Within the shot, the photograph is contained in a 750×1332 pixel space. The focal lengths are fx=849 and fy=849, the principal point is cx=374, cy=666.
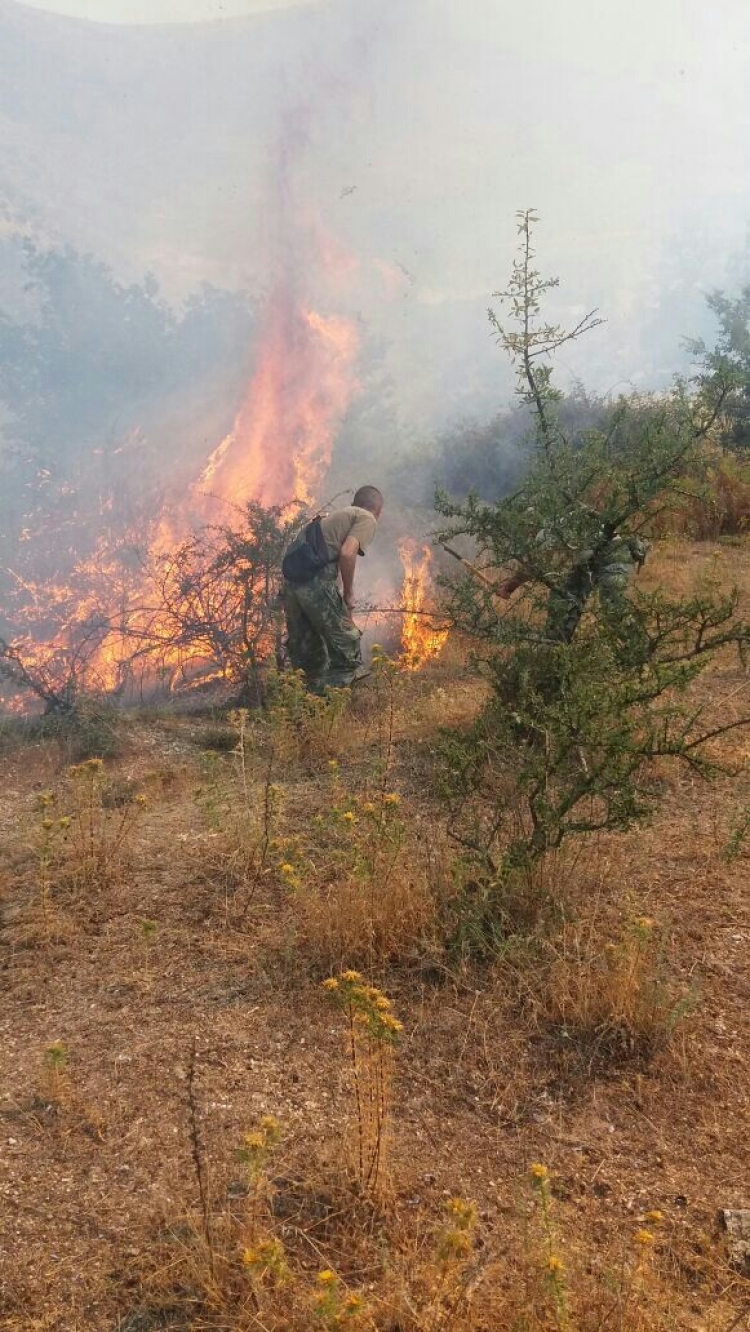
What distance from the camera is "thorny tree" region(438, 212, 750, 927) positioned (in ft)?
10.3

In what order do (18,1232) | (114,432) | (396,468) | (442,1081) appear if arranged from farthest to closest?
(114,432), (396,468), (442,1081), (18,1232)

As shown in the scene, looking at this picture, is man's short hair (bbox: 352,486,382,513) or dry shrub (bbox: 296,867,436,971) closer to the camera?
dry shrub (bbox: 296,867,436,971)

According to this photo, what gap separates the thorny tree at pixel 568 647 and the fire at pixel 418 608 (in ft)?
5.68

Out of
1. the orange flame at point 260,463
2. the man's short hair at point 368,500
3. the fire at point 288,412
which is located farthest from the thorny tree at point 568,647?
the fire at point 288,412

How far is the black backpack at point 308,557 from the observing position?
261 inches

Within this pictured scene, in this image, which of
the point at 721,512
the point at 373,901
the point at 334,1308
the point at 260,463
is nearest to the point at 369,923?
the point at 373,901

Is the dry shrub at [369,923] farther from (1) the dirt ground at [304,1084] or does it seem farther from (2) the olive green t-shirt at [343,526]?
(2) the olive green t-shirt at [343,526]

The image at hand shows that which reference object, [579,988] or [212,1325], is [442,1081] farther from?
[212,1325]

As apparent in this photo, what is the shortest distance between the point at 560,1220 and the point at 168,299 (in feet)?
63.9

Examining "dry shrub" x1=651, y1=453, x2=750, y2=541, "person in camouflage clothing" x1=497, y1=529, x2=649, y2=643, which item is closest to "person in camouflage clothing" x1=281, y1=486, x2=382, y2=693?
"person in camouflage clothing" x1=497, y1=529, x2=649, y2=643

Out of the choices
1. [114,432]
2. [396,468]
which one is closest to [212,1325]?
[396,468]

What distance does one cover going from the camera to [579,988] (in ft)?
8.68

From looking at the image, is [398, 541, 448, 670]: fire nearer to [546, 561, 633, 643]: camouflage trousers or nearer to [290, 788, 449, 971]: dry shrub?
[546, 561, 633, 643]: camouflage trousers

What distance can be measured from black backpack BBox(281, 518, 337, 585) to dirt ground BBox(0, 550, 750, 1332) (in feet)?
10.9
